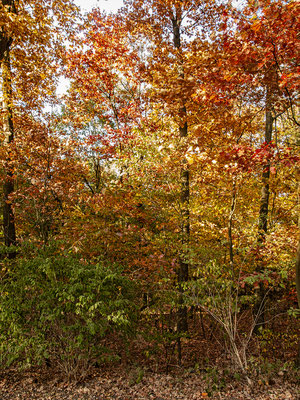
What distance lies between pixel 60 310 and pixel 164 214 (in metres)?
2.99

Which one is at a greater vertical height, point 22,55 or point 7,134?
point 22,55

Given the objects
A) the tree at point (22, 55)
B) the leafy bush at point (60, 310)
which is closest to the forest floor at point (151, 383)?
the leafy bush at point (60, 310)

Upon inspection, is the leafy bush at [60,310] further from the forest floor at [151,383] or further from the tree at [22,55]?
the tree at [22,55]

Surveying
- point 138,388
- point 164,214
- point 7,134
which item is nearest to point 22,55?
point 7,134

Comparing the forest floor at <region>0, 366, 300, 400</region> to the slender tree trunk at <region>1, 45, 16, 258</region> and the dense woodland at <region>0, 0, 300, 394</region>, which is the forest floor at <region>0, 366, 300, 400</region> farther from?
the slender tree trunk at <region>1, 45, 16, 258</region>

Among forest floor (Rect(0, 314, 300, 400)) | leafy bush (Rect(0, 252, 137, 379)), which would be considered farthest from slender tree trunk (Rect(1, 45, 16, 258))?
forest floor (Rect(0, 314, 300, 400))

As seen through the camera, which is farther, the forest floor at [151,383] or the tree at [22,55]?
the tree at [22,55]

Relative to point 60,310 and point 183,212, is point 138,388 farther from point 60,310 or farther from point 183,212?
point 183,212

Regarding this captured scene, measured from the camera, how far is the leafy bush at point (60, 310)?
411 centimetres

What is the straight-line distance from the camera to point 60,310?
416 cm

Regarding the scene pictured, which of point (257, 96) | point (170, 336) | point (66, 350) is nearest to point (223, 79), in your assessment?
point (257, 96)

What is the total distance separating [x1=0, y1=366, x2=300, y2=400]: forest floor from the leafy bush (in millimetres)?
361

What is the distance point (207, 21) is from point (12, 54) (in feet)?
18.7

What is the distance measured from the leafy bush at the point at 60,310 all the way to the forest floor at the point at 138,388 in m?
0.36
